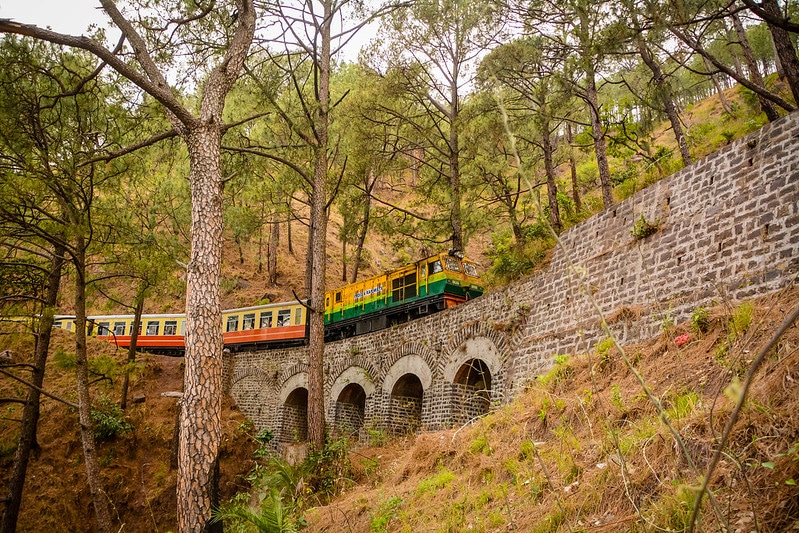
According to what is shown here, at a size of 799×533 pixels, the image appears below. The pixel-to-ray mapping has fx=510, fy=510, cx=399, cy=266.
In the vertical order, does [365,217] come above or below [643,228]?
above

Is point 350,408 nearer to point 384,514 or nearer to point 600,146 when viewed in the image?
point 384,514

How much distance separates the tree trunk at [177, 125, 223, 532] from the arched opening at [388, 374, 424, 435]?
Result: 7.86 m

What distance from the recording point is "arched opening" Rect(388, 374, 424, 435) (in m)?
13.2

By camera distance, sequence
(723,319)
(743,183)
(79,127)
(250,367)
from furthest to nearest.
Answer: (250,367), (79,127), (743,183), (723,319)

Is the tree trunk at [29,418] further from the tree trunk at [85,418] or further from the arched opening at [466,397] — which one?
the arched opening at [466,397]

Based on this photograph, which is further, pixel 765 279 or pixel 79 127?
pixel 79 127

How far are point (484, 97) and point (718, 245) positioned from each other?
29.6 feet

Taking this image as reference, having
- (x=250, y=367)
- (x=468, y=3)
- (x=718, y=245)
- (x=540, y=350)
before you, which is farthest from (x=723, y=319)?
(x=250, y=367)

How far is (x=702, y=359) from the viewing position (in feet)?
17.7

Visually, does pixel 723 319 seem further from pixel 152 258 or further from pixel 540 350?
pixel 152 258

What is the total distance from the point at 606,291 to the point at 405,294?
316 inches

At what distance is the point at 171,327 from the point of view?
73.6ft

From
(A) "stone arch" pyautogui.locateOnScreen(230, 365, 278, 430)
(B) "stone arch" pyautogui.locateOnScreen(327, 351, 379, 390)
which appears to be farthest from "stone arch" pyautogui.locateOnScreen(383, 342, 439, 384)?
(A) "stone arch" pyautogui.locateOnScreen(230, 365, 278, 430)

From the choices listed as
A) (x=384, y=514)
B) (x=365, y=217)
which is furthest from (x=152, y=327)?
(x=384, y=514)
